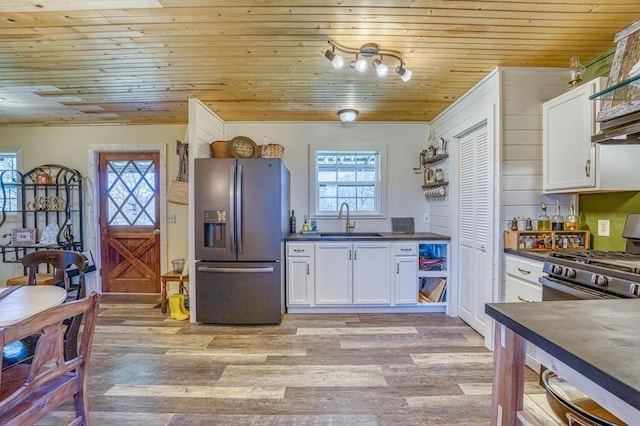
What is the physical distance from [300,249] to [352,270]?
66cm

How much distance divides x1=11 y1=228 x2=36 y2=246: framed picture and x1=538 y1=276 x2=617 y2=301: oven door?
581 cm

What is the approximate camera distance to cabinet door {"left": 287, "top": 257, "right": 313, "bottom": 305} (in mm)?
3701

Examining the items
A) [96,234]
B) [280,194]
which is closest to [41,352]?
[280,194]

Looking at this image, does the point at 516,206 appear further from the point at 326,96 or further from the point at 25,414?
the point at 25,414

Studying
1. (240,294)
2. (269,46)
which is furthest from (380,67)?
(240,294)

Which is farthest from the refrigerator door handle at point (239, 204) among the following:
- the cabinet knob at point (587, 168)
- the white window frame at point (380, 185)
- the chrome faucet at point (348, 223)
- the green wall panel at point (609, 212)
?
the green wall panel at point (609, 212)

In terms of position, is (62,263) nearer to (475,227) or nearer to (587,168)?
(475,227)

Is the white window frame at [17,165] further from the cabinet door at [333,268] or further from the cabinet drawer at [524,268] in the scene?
the cabinet drawer at [524,268]

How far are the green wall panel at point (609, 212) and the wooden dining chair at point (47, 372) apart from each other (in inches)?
132

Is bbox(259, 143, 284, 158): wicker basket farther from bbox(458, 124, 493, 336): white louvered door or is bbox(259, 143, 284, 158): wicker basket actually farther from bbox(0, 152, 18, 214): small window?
bbox(0, 152, 18, 214): small window

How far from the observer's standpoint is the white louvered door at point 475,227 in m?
2.89

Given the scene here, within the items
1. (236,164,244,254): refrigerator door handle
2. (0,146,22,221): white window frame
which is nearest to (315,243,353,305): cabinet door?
(236,164,244,254): refrigerator door handle

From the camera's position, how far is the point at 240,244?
3340mm

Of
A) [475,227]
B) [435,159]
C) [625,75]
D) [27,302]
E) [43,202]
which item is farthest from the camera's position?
[43,202]
